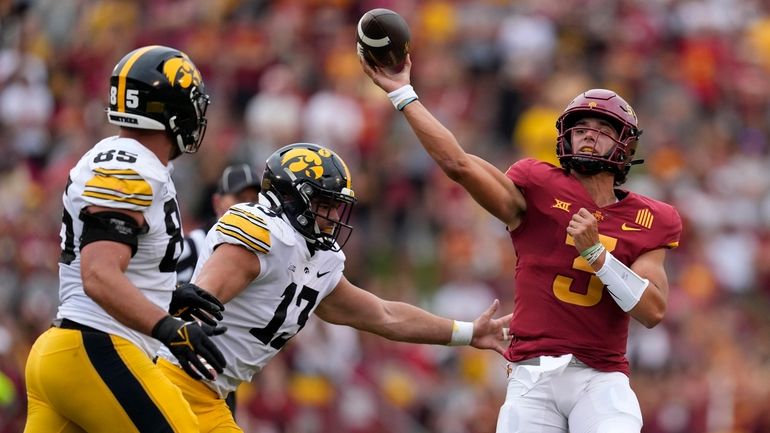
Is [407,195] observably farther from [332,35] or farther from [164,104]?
[164,104]

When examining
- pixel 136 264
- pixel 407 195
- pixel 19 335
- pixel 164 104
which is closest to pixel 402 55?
pixel 164 104

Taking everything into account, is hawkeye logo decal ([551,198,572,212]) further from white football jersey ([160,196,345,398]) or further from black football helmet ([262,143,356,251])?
white football jersey ([160,196,345,398])

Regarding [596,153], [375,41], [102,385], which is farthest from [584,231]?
[102,385]

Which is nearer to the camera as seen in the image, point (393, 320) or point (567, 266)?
point (567, 266)

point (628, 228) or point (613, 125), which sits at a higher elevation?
point (613, 125)

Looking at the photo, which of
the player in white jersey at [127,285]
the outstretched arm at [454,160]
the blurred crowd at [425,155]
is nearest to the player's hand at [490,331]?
the outstretched arm at [454,160]

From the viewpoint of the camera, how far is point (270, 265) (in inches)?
225

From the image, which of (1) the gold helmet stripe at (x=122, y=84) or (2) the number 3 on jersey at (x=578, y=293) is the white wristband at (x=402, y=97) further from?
(1) the gold helmet stripe at (x=122, y=84)

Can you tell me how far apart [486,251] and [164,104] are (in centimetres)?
780

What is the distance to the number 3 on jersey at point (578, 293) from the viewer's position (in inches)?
237

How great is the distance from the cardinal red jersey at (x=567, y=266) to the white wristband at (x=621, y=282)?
20 centimetres

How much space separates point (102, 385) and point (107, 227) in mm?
586

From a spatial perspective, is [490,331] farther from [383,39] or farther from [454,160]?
[383,39]

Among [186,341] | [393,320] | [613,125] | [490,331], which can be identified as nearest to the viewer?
[186,341]
